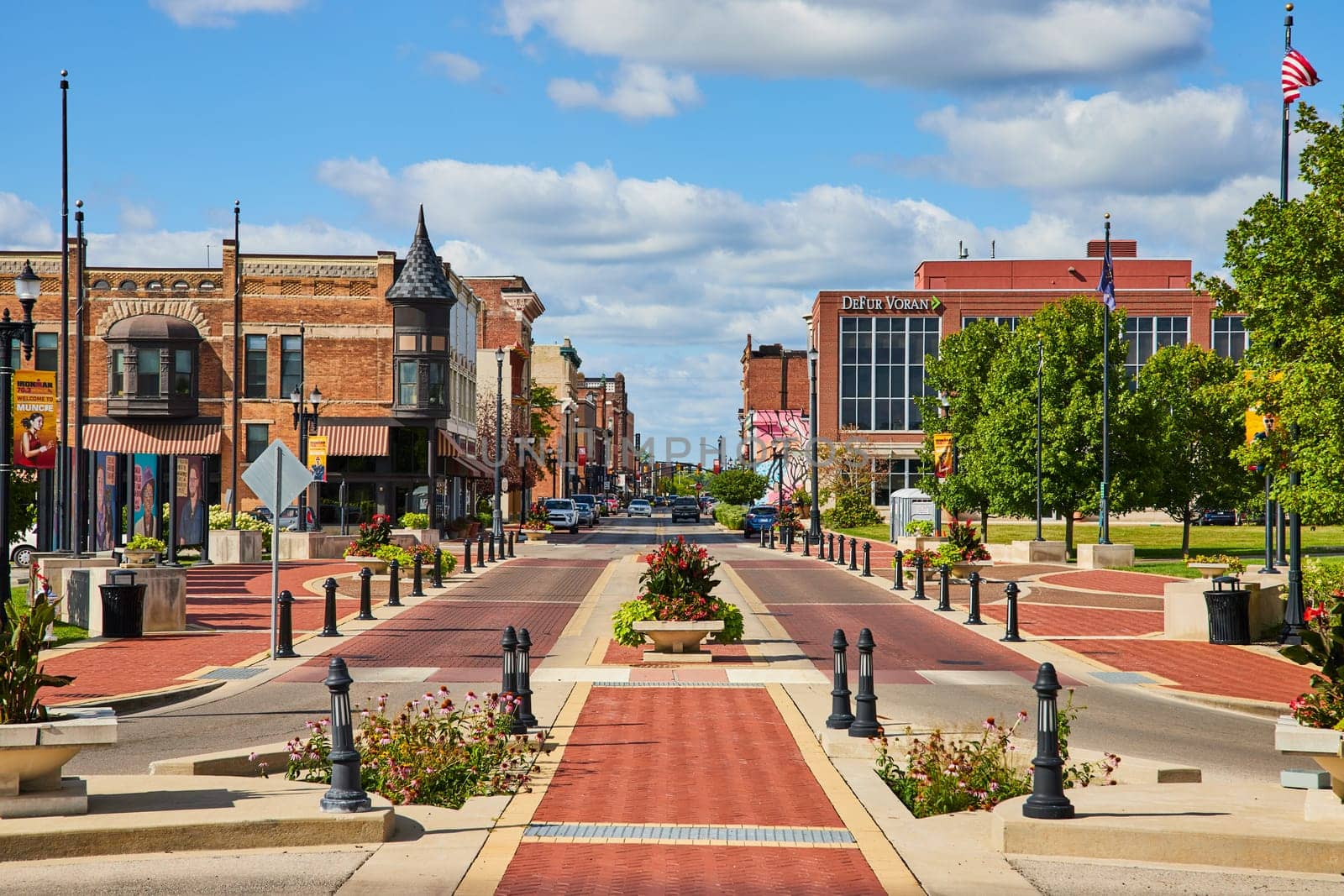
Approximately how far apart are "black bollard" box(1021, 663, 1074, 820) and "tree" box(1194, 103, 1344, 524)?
15.0 meters

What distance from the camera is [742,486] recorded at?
110688mm

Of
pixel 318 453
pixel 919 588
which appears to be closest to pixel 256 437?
pixel 318 453

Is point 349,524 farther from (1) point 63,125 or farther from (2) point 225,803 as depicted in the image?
(2) point 225,803

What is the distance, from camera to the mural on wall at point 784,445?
100 metres

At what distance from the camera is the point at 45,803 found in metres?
8.88

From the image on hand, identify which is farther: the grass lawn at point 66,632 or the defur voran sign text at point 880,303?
the defur voran sign text at point 880,303

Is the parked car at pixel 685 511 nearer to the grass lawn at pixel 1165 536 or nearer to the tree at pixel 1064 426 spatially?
the grass lawn at pixel 1165 536

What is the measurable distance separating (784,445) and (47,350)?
163 feet

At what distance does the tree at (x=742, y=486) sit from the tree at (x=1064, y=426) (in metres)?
52.5

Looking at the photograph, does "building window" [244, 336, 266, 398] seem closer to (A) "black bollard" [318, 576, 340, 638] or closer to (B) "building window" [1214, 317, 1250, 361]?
(A) "black bollard" [318, 576, 340, 638]

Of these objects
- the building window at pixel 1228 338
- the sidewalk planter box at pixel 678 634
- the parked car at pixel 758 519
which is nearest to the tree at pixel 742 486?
the parked car at pixel 758 519

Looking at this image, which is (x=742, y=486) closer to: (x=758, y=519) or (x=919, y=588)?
(x=758, y=519)

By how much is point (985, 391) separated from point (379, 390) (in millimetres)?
26955

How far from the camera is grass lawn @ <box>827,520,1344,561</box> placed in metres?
58.3
